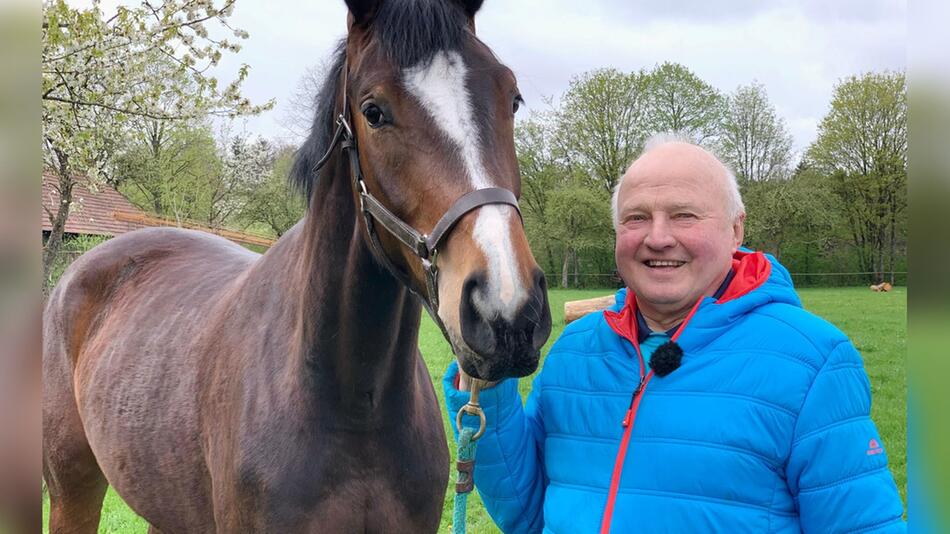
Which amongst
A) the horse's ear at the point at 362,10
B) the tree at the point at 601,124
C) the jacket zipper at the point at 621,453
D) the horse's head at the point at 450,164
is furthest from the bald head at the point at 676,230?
the tree at the point at 601,124

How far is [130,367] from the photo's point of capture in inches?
132

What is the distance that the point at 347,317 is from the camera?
2.21 meters

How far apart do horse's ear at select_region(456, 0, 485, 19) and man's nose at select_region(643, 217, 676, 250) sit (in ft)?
2.87

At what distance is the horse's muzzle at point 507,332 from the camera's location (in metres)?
1.51

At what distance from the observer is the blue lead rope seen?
187 centimetres

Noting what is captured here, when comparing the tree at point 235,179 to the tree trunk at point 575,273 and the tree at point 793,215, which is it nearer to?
the tree trunk at point 575,273

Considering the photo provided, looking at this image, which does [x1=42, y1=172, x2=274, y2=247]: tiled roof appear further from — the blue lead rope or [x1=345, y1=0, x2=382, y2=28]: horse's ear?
the blue lead rope

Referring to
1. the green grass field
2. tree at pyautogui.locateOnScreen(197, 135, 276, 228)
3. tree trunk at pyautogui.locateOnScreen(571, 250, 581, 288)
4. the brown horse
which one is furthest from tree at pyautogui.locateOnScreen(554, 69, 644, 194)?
the brown horse

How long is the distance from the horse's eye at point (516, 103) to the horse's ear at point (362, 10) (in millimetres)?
534

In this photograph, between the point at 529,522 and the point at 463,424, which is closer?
the point at 463,424

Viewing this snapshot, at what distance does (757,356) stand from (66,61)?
6.63 m

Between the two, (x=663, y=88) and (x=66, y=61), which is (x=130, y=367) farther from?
(x=663, y=88)

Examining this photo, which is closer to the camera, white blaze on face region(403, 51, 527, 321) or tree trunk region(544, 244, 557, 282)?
white blaze on face region(403, 51, 527, 321)
